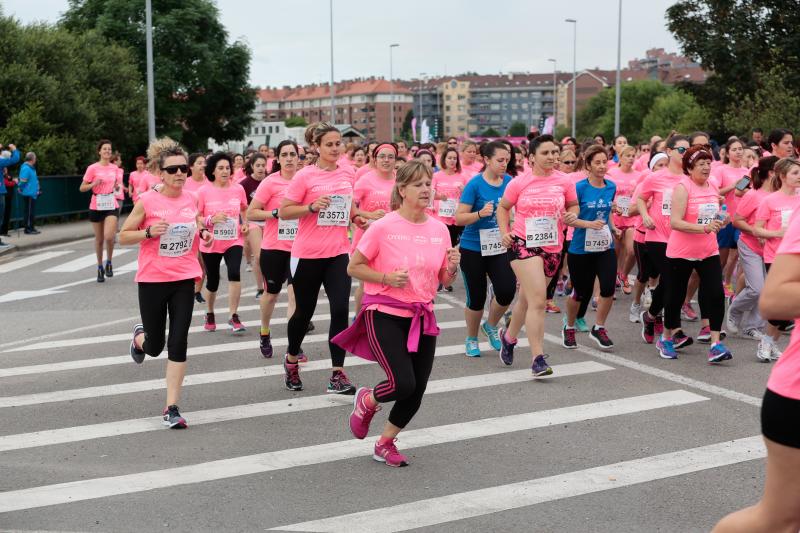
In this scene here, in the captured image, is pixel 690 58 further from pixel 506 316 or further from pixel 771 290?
pixel 771 290

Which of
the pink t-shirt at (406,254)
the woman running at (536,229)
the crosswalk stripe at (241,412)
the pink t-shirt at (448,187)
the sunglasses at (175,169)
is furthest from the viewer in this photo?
the pink t-shirt at (448,187)

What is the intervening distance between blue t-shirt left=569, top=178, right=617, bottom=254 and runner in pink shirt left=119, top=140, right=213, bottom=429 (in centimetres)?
393

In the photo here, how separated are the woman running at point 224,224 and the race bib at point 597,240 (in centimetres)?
364

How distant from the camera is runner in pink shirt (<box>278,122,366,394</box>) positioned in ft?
26.2

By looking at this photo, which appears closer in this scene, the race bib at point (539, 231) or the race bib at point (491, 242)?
the race bib at point (539, 231)

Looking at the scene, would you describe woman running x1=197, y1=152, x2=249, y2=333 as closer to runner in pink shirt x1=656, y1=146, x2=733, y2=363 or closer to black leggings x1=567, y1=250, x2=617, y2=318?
black leggings x1=567, y1=250, x2=617, y2=318

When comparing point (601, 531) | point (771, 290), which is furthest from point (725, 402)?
point (771, 290)

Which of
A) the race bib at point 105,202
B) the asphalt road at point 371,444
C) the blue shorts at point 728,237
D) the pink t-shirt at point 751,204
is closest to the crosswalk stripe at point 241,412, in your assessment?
the asphalt road at point 371,444

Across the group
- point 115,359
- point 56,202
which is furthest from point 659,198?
point 56,202

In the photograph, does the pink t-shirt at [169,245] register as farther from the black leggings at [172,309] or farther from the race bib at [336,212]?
the race bib at [336,212]

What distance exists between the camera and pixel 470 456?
632 centimetres

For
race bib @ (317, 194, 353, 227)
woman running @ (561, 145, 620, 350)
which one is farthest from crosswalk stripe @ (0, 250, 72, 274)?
woman running @ (561, 145, 620, 350)

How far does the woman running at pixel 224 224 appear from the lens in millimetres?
10906

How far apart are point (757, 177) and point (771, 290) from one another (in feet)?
23.8
